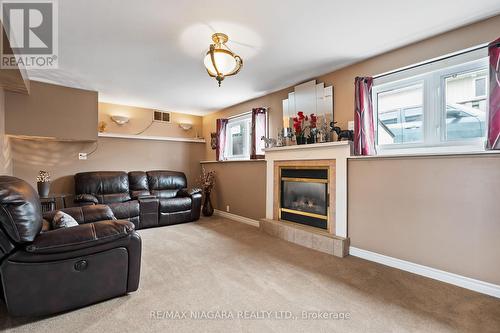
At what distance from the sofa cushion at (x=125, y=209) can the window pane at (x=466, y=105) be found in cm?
450

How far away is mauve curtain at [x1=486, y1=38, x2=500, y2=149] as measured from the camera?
201 centimetres

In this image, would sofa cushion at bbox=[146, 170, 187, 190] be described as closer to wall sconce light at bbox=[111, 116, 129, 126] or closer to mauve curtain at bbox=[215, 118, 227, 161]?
mauve curtain at bbox=[215, 118, 227, 161]

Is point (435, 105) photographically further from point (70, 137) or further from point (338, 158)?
point (70, 137)

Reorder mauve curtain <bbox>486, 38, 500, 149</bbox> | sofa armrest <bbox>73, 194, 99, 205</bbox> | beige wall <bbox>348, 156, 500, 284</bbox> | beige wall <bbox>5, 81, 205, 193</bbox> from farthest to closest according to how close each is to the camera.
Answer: sofa armrest <bbox>73, 194, 99, 205</bbox>, beige wall <bbox>5, 81, 205, 193</bbox>, beige wall <bbox>348, 156, 500, 284</bbox>, mauve curtain <bbox>486, 38, 500, 149</bbox>

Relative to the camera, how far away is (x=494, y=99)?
203cm

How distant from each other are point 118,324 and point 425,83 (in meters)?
3.60

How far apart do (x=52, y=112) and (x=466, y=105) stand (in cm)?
561

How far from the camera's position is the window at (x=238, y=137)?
514 centimetres

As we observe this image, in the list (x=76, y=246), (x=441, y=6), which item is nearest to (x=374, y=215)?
(x=441, y=6)

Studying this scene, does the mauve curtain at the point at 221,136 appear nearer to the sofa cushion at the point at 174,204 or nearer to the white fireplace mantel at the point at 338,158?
the sofa cushion at the point at 174,204

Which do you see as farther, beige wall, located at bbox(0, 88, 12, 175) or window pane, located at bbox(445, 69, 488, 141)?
beige wall, located at bbox(0, 88, 12, 175)

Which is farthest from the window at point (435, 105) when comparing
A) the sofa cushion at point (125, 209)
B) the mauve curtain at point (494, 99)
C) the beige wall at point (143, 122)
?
the beige wall at point (143, 122)

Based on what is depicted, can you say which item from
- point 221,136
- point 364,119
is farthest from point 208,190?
point 364,119

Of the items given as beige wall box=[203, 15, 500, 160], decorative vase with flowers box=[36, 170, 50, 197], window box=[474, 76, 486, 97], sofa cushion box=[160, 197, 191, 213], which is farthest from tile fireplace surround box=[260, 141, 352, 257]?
decorative vase with flowers box=[36, 170, 50, 197]
